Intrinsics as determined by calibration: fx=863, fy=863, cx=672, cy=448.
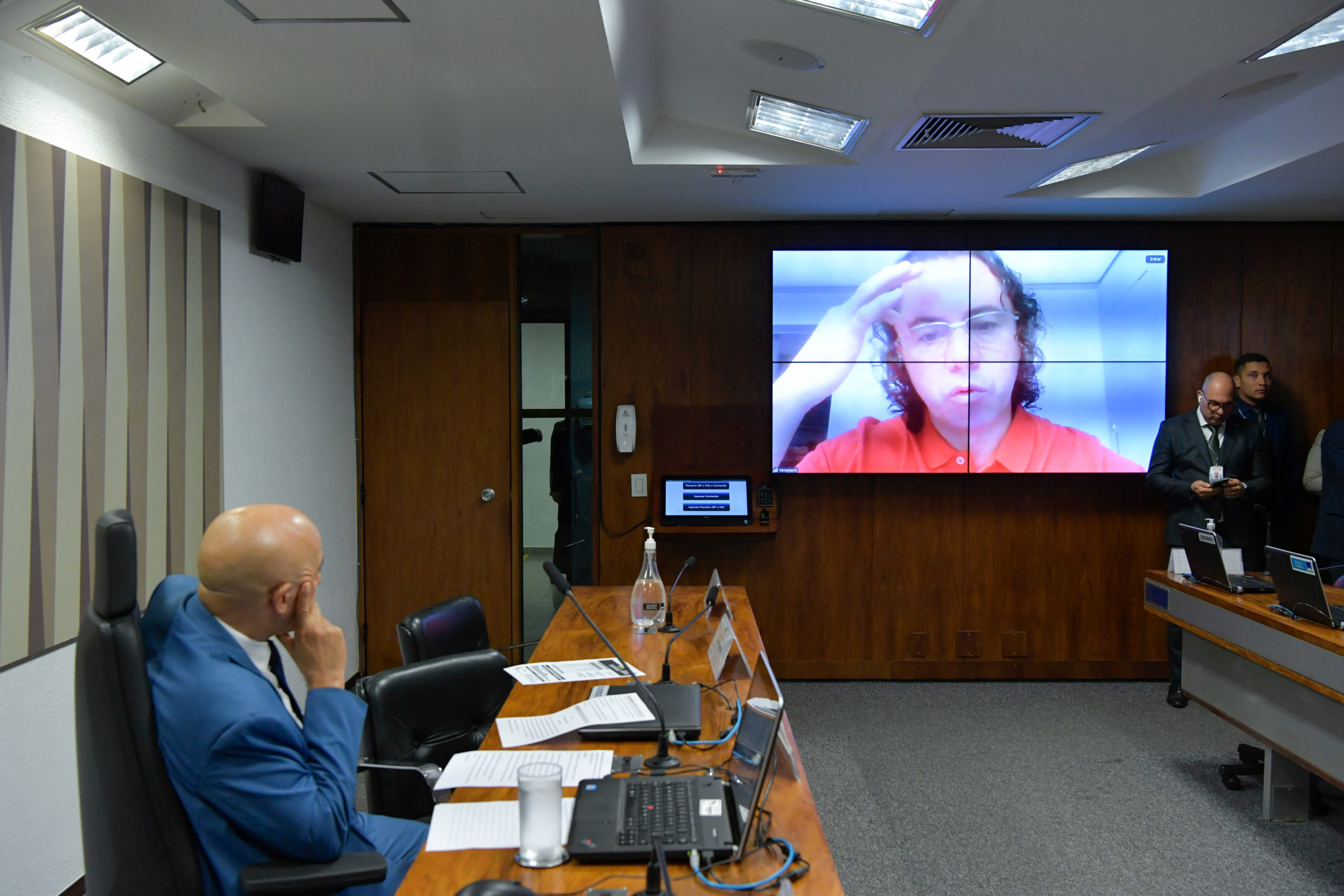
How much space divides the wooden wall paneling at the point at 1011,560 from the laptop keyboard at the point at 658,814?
3729mm

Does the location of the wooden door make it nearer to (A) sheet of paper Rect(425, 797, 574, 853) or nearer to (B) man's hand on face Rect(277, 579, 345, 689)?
(B) man's hand on face Rect(277, 579, 345, 689)

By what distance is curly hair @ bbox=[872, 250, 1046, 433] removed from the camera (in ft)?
15.8

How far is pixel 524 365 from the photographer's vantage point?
505 cm

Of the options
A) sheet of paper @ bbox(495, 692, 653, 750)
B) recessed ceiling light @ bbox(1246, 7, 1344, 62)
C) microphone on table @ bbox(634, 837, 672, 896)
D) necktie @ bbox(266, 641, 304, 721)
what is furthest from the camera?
recessed ceiling light @ bbox(1246, 7, 1344, 62)

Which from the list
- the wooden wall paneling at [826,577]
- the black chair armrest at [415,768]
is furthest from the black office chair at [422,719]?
the wooden wall paneling at [826,577]

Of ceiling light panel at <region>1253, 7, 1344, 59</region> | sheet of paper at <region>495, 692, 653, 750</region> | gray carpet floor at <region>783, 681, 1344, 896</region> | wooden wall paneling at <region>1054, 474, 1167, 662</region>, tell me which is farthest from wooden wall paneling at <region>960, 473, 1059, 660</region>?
sheet of paper at <region>495, 692, 653, 750</region>

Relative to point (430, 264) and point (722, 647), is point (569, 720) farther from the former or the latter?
point (430, 264)

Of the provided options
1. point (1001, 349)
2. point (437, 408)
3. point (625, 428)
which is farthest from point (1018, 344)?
point (437, 408)

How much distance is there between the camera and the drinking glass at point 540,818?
4.77 ft

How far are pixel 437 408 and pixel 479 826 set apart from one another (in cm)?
365

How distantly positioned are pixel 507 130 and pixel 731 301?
2016mm

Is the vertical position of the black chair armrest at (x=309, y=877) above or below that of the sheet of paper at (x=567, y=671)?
below

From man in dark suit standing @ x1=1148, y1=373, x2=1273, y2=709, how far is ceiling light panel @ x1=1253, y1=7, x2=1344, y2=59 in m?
2.12

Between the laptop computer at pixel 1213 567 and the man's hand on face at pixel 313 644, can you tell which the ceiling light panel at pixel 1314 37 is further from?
the man's hand on face at pixel 313 644
